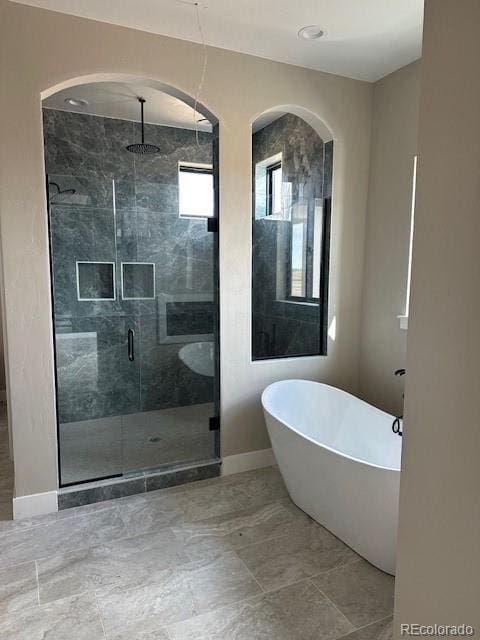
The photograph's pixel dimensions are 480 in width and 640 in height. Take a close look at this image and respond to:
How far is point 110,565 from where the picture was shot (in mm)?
2004

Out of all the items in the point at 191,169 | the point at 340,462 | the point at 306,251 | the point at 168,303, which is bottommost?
the point at 340,462

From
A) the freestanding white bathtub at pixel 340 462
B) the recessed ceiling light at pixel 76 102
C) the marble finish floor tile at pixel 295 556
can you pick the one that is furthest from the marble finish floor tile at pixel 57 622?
the recessed ceiling light at pixel 76 102

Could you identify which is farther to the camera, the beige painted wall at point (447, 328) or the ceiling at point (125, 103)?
the ceiling at point (125, 103)

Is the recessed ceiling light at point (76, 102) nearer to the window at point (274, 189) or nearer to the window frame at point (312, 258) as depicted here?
the window at point (274, 189)

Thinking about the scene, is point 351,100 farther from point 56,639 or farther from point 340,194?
point 56,639

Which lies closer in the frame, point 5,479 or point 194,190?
point 5,479

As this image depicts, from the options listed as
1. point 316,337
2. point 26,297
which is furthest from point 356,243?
point 26,297

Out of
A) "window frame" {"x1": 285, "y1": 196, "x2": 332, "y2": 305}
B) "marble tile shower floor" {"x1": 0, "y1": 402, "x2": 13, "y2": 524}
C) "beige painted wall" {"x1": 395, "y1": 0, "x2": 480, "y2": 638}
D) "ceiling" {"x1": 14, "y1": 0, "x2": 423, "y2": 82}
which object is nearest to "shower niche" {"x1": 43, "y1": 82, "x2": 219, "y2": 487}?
"marble tile shower floor" {"x1": 0, "y1": 402, "x2": 13, "y2": 524}

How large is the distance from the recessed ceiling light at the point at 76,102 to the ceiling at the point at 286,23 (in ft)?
4.40

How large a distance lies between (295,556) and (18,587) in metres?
1.30

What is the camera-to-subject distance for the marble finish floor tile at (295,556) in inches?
76.4

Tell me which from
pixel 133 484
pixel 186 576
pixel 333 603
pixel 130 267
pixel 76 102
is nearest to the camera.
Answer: pixel 333 603

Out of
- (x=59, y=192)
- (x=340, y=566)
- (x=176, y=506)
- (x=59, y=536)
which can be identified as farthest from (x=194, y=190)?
(x=340, y=566)

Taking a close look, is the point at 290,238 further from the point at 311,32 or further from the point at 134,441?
the point at 134,441
